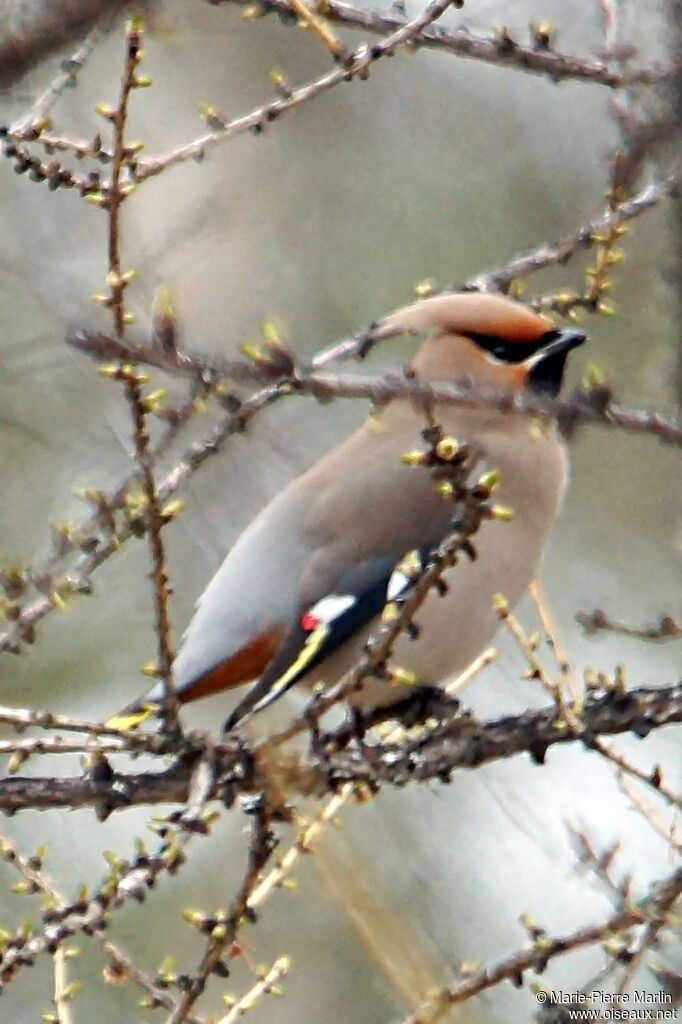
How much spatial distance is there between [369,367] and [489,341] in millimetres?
607

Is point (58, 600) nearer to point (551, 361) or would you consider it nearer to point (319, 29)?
point (319, 29)

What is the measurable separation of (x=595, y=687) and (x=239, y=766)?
65 cm

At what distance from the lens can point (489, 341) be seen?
4461mm

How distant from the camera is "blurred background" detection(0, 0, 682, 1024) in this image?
5.61 meters

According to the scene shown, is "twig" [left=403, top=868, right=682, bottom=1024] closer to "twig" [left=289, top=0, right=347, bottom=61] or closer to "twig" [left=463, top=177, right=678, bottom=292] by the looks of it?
"twig" [left=463, top=177, right=678, bottom=292]

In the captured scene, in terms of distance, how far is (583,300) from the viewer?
11.5 ft

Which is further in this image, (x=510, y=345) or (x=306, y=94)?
(x=510, y=345)

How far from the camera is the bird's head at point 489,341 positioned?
14.3 ft

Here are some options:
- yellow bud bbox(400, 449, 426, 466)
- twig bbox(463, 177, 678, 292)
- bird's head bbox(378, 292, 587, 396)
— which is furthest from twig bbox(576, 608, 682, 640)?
yellow bud bbox(400, 449, 426, 466)

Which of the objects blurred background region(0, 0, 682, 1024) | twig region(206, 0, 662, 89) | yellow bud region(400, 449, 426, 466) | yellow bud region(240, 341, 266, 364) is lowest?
yellow bud region(400, 449, 426, 466)

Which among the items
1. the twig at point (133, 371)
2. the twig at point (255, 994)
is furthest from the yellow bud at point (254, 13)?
the twig at point (255, 994)

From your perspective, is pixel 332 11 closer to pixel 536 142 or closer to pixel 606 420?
pixel 606 420

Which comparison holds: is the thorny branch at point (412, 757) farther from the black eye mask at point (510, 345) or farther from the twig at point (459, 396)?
the black eye mask at point (510, 345)

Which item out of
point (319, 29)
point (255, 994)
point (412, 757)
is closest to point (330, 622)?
point (412, 757)
